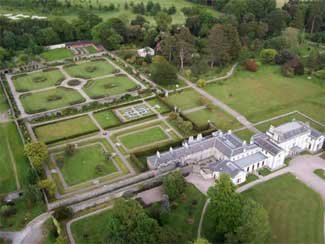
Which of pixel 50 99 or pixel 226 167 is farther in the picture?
pixel 50 99

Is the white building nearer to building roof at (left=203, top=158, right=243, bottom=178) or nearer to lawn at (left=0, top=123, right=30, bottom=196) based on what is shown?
building roof at (left=203, top=158, right=243, bottom=178)

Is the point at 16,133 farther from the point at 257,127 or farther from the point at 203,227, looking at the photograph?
the point at 257,127

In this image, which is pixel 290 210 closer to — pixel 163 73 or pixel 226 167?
pixel 226 167

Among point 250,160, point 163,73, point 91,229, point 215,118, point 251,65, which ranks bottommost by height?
point 91,229

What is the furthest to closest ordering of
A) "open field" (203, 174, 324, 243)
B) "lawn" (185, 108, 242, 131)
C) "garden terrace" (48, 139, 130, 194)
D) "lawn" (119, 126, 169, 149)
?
"lawn" (185, 108, 242, 131) → "lawn" (119, 126, 169, 149) → "garden terrace" (48, 139, 130, 194) → "open field" (203, 174, 324, 243)

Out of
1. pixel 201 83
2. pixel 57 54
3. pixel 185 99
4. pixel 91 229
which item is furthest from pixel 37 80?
pixel 91 229

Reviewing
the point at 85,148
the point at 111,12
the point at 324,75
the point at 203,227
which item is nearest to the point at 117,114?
the point at 85,148

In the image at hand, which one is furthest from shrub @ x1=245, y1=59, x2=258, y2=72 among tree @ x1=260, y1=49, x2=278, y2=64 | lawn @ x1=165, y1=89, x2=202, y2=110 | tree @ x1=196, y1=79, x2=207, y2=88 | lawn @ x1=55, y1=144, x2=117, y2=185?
lawn @ x1=55, y1=144, x2=117, y2=185
